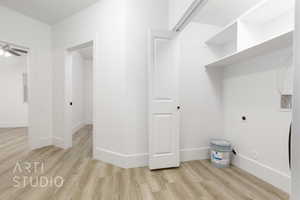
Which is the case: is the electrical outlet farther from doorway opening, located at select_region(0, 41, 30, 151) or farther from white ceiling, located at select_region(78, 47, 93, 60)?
doorway opening, located at select_region(0, 41, 30, 151)

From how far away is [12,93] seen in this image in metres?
4.88

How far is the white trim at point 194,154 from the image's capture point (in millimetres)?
2402

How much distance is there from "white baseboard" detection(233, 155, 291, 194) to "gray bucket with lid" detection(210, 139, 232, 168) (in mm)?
173

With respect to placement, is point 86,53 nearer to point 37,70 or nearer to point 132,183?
point 37,70

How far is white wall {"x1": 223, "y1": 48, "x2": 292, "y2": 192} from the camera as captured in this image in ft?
5.49

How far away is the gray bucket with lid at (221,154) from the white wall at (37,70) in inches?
131

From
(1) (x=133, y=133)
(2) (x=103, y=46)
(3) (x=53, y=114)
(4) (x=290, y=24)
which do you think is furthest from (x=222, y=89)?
(3) (x=53, y=114)

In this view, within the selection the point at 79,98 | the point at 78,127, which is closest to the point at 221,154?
the point at 78,127

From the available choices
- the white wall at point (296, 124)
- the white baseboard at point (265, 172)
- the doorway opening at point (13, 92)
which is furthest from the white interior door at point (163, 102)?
the doorway opening at point (13, 92)

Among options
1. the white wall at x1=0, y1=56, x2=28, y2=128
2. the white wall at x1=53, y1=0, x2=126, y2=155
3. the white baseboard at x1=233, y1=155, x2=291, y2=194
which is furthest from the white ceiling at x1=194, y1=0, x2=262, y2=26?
the white wall at x1=0, y1=56, x2=28, y2=128

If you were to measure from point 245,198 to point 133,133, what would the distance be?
5.10ft

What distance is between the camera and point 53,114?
3057 mm

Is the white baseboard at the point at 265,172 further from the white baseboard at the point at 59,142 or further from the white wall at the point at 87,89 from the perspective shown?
the white wall at the point at 87,89

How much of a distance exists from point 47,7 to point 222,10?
2.98 meters
